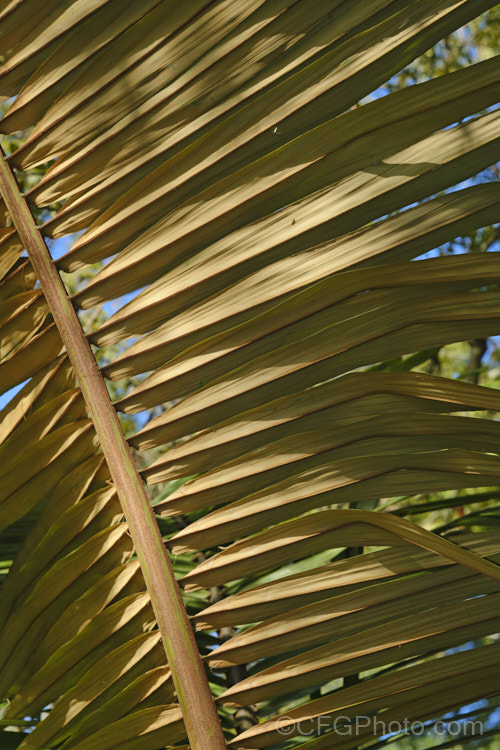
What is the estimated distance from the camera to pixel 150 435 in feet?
2.69

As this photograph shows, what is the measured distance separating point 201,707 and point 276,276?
526 millimetres

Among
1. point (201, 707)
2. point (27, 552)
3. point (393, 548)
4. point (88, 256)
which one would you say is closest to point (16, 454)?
point (27, 552)

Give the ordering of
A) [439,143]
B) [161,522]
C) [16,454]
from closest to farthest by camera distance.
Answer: [439,143] → [16,454] → [161,522]

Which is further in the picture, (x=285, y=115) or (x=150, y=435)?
(x=150, y=435)

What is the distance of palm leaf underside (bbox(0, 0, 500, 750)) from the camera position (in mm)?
684

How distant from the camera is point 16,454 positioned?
2.88ft

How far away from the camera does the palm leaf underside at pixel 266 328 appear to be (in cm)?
68

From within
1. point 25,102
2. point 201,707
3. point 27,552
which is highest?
point 25,102

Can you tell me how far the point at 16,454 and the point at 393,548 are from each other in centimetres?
51

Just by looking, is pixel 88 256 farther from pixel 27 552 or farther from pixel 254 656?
pixel 254 656

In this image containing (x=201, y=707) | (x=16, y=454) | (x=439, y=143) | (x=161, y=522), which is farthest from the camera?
(x=161, y=522)

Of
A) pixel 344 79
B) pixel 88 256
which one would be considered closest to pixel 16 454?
pixel 88 256

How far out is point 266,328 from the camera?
749 mm

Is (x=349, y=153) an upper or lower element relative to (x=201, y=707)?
upper
